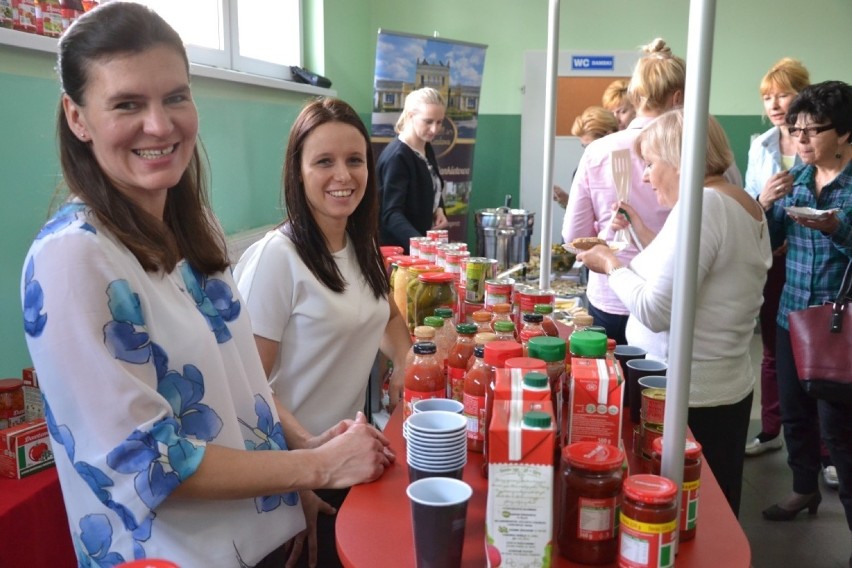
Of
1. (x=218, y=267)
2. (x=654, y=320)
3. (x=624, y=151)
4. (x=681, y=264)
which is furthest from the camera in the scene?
(x=624, y=151)

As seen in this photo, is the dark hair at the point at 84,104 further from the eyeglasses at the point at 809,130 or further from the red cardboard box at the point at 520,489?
the eyeglasses at the point at 809,130

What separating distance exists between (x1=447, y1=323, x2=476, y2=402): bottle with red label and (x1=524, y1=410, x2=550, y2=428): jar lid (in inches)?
19.4

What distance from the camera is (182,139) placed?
1244 mm

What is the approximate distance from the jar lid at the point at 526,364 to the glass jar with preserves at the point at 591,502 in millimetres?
144

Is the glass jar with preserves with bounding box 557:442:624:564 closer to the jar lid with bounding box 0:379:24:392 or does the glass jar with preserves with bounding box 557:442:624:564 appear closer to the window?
the jar lid with bounding box 0:379:24:392

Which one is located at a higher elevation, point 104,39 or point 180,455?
point 104,39

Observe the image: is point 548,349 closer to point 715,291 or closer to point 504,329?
point 504,329

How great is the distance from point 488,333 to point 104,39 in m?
0.85

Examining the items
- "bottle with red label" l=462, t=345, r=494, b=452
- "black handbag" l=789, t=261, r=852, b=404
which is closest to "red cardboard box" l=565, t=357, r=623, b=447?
"bottle with red label" l=462, t=345, r=494, b=452

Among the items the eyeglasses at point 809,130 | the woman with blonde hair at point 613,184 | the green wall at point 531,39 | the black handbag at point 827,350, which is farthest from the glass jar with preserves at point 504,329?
the green wall at point 531,39

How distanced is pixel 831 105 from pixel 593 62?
12.2ft

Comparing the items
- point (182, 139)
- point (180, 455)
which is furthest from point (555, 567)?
point (182, 139)

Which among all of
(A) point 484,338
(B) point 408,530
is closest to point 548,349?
(A) point 484,338

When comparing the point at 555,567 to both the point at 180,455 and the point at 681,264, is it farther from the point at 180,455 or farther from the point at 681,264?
the point at 180,455
